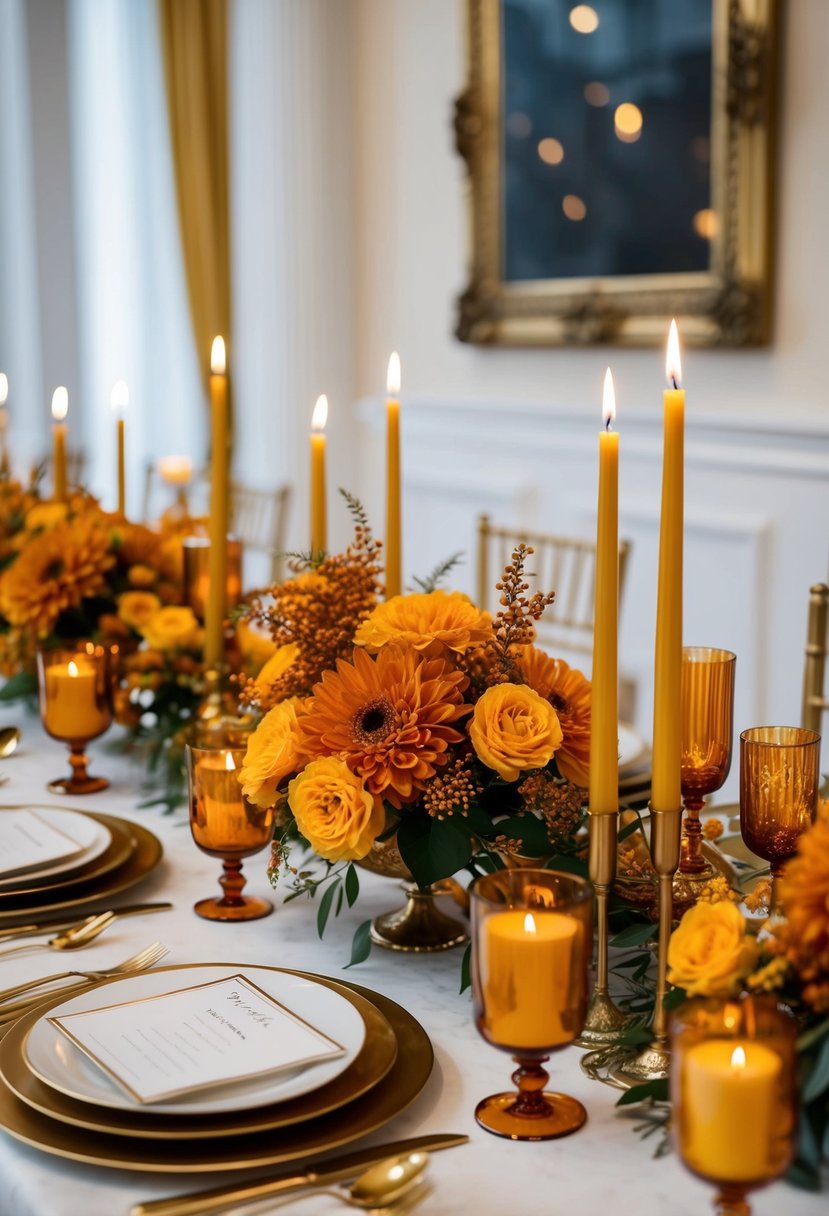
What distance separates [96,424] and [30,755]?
3.87 meters

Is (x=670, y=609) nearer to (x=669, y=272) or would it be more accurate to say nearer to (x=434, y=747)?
(x=434, y=747)

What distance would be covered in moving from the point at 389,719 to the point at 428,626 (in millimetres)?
89

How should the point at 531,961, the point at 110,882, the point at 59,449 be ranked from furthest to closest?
the point at 59,449 → the point at 110,882 → the point at 531,961

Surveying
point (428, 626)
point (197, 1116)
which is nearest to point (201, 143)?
point (428, 626)

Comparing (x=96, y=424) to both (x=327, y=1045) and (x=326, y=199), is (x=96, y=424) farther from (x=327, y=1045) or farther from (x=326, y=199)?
(x=327, y=1045)

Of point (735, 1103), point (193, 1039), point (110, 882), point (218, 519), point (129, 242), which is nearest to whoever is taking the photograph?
point (735, 1103)

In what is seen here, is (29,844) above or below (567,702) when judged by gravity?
below

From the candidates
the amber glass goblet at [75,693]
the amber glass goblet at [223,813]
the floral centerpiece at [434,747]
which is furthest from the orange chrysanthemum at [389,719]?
the amber glass goblet at [75,693]

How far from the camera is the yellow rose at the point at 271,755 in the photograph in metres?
1.01

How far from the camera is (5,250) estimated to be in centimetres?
534

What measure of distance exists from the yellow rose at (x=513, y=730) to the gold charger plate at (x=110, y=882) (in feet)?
1.29

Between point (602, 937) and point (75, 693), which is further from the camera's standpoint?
point (75, 693)

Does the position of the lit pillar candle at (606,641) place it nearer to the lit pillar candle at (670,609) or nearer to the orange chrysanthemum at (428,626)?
the lit pillar candle at (670,609)

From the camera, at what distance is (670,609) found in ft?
2.64
